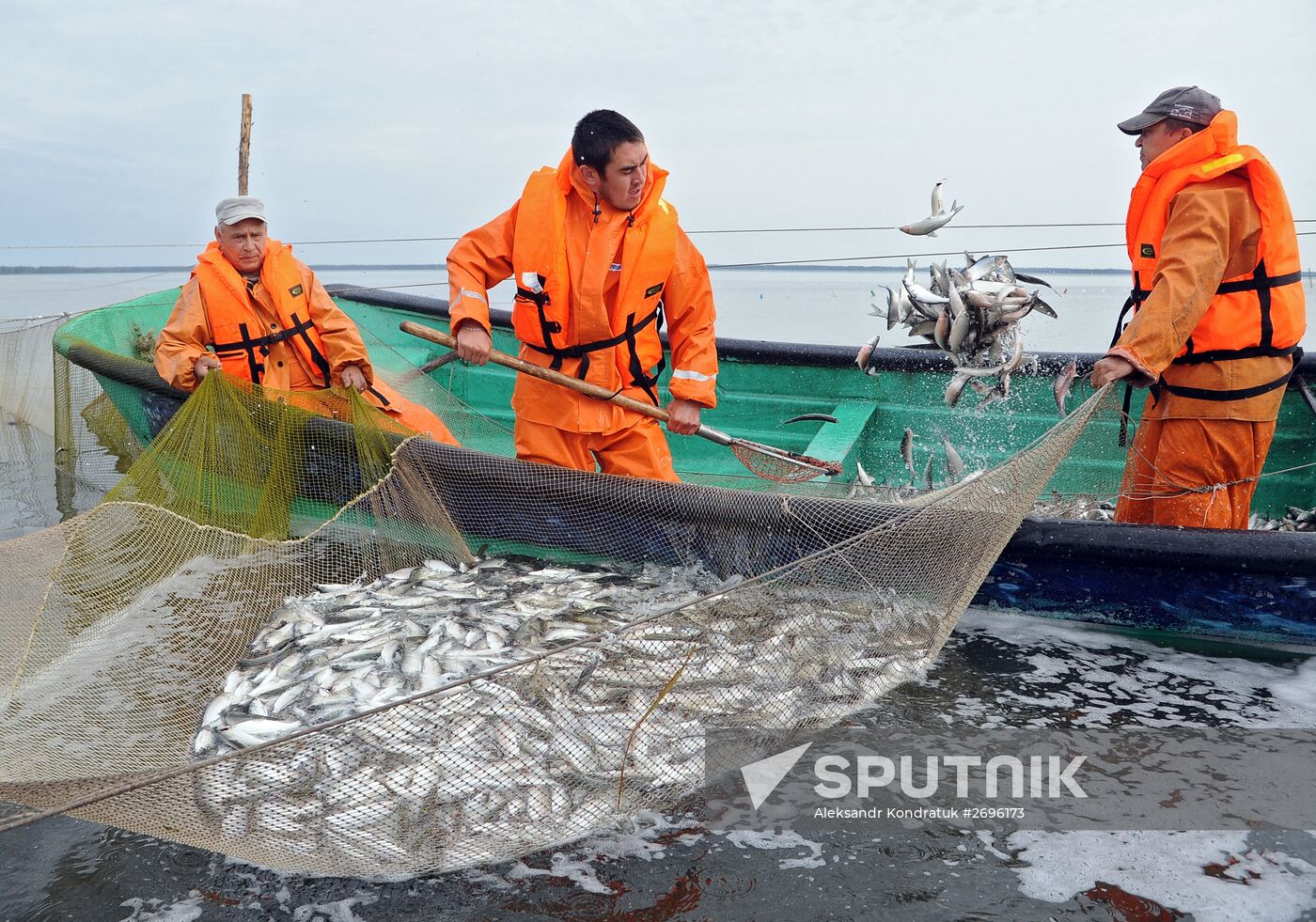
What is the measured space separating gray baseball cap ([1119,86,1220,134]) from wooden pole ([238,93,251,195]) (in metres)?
8.34

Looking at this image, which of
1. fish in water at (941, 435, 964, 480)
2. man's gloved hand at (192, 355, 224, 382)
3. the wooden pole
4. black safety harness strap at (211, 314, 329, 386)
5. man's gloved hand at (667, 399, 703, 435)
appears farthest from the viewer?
the wooden pole

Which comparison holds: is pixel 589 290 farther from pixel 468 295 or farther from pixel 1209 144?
pixel 1209 144

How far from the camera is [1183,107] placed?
15.3 feet

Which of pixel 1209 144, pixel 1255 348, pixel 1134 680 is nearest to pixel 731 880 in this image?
pixel 1134 680

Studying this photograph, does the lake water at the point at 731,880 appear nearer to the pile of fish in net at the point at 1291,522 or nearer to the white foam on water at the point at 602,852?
the white foam on water at the point at 602,852

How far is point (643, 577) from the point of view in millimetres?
4809

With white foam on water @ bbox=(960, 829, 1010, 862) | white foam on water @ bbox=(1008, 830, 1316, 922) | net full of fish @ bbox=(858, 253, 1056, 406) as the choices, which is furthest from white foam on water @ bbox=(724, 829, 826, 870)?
net full of fish @ bbox=(858, 253, 1056, 406)

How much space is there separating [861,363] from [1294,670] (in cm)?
282

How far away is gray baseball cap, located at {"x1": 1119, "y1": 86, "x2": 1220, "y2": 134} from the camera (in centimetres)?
465

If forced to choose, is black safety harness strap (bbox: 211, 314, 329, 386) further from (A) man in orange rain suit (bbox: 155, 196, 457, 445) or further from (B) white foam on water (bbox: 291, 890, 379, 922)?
(B) white foam on water (bbox: 291, 890, 379, 922)

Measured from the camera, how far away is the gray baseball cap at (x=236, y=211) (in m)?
6.11

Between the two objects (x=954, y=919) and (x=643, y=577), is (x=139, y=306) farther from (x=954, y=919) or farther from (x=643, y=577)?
(x=954, y=919)

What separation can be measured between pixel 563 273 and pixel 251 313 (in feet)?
8.05

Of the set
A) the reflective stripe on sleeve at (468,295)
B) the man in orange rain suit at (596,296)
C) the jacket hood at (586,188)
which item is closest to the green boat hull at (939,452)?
the man in orange rain suit at (596,296)
